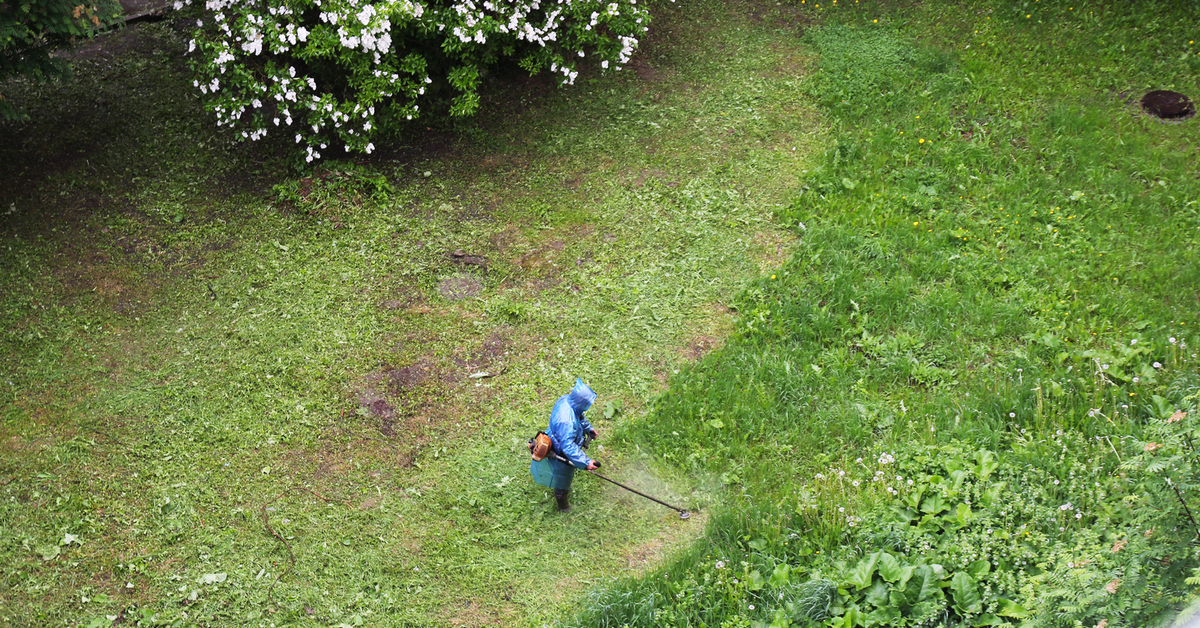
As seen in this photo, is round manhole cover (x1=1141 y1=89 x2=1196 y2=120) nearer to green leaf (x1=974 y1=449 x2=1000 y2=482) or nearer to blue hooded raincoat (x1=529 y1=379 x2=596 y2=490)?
green leaf (x1=974 y1=449 x2=1000 y2=482)

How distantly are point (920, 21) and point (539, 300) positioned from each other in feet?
21.5

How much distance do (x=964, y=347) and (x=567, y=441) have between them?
3.39m

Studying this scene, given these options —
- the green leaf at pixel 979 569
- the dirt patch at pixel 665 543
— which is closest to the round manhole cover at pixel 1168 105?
the green leaf at pixel 979 569

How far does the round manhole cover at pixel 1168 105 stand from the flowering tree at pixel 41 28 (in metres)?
10.3

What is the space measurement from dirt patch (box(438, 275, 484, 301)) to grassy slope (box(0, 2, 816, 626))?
9 centimetres

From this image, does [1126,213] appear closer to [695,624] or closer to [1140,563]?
[1140,563]

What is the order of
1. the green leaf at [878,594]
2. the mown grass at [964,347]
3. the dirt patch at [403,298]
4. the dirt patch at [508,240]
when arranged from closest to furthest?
the green leaf at [878,594]
the mown grass at [964,347]
the dirt patch at [403,298]
the dirt patch at [508,240]

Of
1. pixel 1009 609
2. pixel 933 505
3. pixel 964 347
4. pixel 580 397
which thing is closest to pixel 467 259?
pixel 580 397

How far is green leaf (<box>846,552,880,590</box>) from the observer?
201 inches

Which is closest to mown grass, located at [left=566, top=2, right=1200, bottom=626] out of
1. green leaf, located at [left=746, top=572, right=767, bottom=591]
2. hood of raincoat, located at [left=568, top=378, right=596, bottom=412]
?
green leaf, located at [left=746, top=572, right=767, bottom=591]

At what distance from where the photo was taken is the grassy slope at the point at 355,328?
233 inches

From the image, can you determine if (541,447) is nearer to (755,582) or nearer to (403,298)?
(755,582)

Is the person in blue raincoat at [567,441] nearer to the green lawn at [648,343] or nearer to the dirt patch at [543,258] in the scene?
the green lawn at [648,343]

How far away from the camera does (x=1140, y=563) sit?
4469mm
